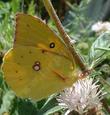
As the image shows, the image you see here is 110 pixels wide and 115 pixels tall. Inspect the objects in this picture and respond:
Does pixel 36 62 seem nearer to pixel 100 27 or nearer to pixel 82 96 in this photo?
pixel 82 96

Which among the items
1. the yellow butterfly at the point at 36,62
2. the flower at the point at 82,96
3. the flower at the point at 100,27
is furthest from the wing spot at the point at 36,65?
the flower at the point at 100,27

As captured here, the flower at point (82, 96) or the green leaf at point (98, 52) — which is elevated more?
the green leaf at point (98, 52)

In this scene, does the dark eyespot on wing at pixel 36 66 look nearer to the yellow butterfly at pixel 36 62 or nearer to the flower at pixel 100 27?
the yellow butterfly at pixel 36 62

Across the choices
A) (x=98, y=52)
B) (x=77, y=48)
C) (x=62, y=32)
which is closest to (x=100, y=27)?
(x=77, y=48)

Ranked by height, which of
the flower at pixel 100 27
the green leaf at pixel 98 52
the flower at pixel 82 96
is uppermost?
the flower at pixel 100 27

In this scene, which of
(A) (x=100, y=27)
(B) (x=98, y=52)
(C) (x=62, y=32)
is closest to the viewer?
(C) (x=62, y=32)

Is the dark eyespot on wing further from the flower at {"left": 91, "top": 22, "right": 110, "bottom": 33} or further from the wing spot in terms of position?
the flower at {"left": 91, "top": 22, "right": 110, "bottom": 33}
